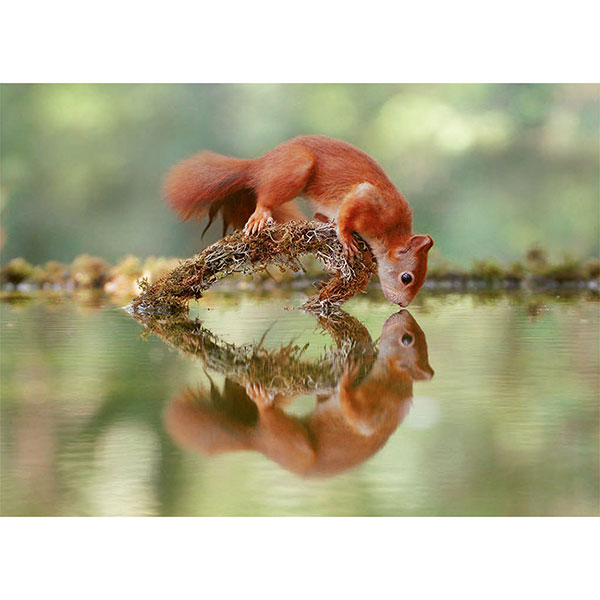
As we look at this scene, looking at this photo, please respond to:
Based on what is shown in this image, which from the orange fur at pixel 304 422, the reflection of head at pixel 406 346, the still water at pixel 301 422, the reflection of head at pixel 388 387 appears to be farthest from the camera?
the reflection of head at pixel 406 346

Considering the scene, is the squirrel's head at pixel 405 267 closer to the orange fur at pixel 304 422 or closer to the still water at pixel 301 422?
the still water at pixel 301 422

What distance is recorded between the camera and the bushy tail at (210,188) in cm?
527

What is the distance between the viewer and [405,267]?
4.96 metres

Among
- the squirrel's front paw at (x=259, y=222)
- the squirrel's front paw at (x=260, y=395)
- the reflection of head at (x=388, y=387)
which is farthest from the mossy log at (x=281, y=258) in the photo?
the squirrel's front paw at (x=260, y=395)

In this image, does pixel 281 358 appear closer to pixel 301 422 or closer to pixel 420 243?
pixel 301 422

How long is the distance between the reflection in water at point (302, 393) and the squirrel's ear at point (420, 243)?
0.84 m

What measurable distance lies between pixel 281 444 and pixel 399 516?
1.51 ft

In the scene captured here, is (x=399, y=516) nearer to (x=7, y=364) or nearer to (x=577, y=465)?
(x=577, y=465)

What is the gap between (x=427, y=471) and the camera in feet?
6.77

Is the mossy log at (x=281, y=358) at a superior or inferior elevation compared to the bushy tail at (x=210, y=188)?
inferior

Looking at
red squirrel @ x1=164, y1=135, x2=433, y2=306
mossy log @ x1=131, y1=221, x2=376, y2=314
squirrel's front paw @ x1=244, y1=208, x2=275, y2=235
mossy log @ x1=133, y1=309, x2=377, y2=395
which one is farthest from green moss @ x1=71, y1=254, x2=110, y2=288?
mossy log @ x1=133, y1=309, x2=377, y2=395

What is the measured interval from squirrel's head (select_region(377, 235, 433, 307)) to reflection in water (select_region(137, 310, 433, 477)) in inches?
33.2

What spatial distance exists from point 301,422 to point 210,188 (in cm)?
310

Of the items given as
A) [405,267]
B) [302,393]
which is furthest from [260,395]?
[405,267]
